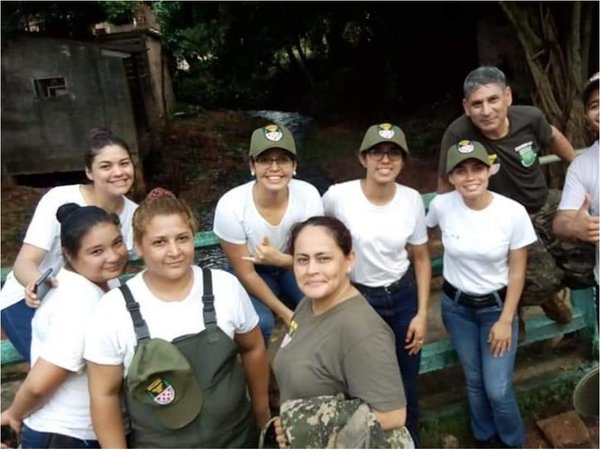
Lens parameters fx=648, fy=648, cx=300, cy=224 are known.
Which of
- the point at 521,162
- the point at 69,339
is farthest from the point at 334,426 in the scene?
the point at 521,162

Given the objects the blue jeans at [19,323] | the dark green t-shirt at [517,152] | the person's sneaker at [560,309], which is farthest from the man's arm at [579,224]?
the blue jeans at [19,323]

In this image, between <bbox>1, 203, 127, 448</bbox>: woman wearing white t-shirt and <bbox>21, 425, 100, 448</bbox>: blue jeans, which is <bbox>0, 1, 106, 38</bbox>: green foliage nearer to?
<bbox>1, 203, 127, 448</bbox>: woman wearing white t-shirt

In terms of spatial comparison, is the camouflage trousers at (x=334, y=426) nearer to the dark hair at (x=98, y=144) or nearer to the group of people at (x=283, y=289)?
the group of people at (x=283, y=289)

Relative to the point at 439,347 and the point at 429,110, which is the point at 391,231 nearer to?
the point at 439,347

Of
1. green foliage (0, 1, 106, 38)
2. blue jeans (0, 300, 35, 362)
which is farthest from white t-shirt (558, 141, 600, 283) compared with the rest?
green foliage (0, 1, 106, 38)

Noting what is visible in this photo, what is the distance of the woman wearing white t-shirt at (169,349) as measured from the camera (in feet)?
6.32

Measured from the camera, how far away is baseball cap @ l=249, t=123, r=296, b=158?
2408 millimetres

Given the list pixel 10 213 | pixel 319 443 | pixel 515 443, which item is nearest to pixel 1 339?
pixel 319 443

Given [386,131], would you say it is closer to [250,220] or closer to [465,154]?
[465,154]

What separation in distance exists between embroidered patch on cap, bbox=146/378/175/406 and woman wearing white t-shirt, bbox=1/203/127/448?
0.88 ft

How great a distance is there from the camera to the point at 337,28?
1623 cm

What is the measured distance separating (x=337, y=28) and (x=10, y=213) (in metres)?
9.44

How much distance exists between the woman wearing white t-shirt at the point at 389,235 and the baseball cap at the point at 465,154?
0.18 metres

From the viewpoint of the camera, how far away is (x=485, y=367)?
2.75 meters
